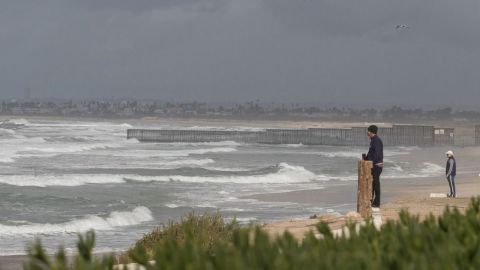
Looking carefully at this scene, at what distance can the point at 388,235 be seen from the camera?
302 inches

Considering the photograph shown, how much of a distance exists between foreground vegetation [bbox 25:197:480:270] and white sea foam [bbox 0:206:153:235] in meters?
15.3

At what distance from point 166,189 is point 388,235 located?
27174 millimetres

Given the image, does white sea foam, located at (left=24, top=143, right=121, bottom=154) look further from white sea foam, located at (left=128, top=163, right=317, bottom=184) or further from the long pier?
white sea foam, located at (left=128, top=163, right=317, bottom=184)

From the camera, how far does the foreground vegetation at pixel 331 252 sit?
20.0 feet

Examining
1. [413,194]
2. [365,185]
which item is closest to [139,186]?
[413,194]

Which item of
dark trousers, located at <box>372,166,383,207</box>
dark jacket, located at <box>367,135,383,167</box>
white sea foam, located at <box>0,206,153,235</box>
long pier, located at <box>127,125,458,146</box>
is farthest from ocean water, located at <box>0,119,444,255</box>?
long pier, located at <box>127,125,458,146</box>

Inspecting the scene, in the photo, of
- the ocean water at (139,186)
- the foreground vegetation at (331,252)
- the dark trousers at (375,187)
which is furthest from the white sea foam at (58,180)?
the foreground vegetation at (331,252)

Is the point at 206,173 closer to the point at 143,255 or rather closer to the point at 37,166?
the point at 37,166

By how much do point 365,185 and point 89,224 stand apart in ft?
31.7

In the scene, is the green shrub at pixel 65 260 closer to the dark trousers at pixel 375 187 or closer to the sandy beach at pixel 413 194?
the dark trousers at pixel 375 187

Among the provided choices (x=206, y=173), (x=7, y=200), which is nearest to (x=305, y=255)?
(x=7, y=200)

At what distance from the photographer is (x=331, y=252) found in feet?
21.7

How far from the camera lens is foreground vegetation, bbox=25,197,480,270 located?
6090mm

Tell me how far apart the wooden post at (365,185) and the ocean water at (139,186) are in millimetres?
2442
